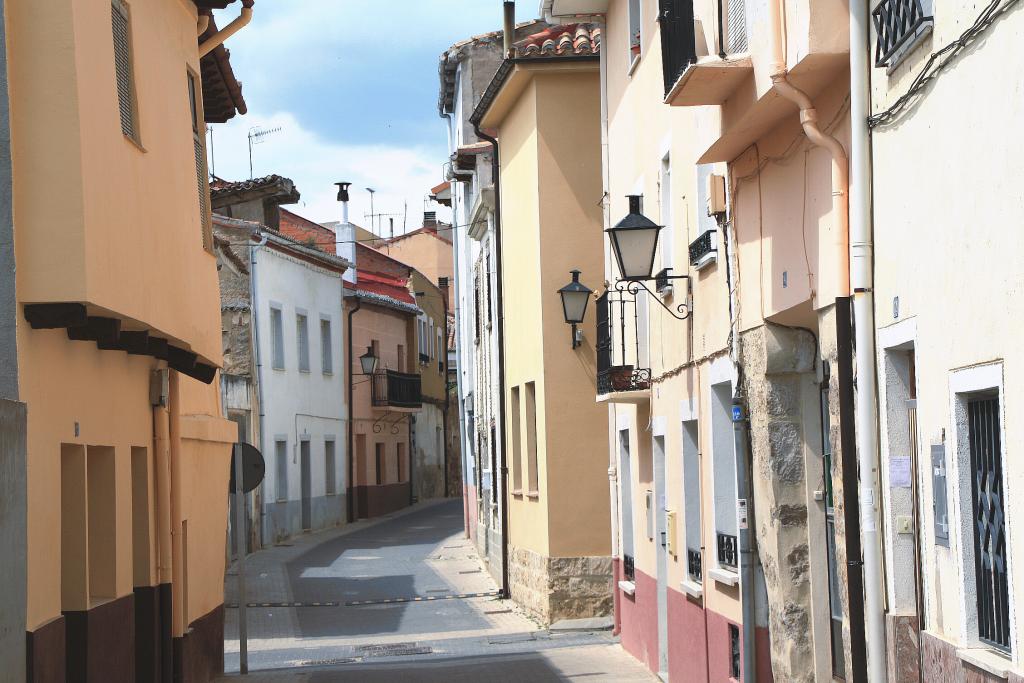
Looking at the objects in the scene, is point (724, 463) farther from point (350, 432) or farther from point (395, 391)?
point (395, 391)

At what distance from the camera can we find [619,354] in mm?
16203

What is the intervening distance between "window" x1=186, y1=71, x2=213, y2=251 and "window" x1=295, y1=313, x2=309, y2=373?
2507 cm

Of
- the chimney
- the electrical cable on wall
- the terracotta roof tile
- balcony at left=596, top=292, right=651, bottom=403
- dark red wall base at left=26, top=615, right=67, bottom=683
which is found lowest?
dark red wall base at left=26, top=615, right=67, bottom=683

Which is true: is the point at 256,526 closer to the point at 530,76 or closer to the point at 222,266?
the point at 222,266

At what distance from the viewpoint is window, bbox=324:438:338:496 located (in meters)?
42.3

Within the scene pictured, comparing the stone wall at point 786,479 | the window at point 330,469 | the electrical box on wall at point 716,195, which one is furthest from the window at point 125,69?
the window at point 330,469

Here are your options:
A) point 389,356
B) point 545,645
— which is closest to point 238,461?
point 545,645

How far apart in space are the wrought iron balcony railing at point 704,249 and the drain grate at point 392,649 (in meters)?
8.11

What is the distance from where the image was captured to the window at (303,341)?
40.0m

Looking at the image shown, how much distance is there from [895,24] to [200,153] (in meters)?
9.02

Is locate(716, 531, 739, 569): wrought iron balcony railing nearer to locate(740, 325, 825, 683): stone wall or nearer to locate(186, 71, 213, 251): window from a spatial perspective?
locate(740, 325, 825, 683): stone wall

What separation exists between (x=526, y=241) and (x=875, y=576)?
46.4ft

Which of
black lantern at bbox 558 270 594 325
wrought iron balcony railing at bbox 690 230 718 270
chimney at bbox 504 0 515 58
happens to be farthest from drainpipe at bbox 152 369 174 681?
chimney at bbox 504 0 515 58

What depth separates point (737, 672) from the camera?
38.1ft
